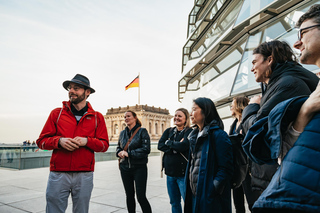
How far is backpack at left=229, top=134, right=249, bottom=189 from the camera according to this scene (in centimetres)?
264

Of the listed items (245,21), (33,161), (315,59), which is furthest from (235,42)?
(33,161)

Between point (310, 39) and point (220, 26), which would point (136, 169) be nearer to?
point (310, 39)

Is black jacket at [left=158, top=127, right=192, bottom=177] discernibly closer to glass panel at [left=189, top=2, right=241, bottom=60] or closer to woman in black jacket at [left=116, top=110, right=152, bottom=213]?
woman in black jacket at [left=116, top=110, right=152, bottom=213]

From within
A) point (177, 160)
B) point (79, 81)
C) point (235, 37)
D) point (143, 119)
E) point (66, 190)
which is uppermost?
point (235, 37)

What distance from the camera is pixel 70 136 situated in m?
3.19

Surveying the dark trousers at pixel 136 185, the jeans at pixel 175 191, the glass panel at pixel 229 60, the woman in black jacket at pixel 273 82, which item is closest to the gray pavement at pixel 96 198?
the dark trousers at pixel 136 185

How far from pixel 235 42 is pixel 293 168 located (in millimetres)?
10575

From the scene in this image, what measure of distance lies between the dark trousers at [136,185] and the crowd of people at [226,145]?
0.06 feet

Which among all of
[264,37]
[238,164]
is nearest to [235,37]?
[264,37]

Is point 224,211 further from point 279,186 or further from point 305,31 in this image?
point 305,31

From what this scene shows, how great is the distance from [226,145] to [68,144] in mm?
2109

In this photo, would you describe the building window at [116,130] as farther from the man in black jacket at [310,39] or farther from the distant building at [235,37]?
the man in black jacket at [310,39]

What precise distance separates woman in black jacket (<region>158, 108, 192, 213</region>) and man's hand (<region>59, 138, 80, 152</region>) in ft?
5.80

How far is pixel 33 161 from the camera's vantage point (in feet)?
45.1
